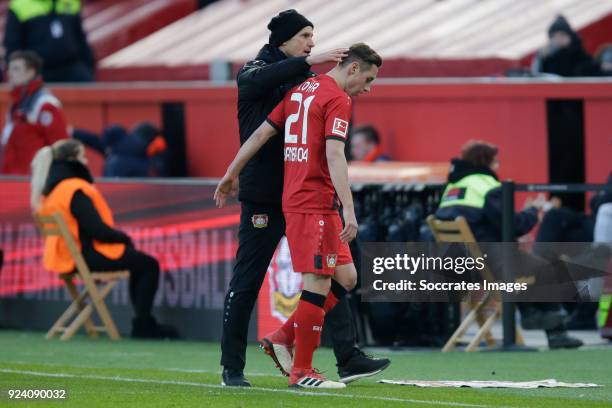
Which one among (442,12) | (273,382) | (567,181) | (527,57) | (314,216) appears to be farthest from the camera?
(442,12)

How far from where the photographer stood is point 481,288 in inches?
499

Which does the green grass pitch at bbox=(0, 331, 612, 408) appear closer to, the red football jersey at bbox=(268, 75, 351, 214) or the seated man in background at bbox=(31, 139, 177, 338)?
the seated man in background at bbox=(31, 139, 177, 338)

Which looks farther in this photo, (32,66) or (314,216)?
(32,66)

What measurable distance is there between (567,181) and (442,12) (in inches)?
194

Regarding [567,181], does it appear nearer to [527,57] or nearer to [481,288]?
[527,57]

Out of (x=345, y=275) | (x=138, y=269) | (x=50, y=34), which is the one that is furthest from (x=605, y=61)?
(x=345, y=275)

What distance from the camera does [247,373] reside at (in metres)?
11.0

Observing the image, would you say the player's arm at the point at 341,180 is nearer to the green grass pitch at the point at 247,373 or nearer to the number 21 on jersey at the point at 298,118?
the number 21 on jersey at the point at 298,118

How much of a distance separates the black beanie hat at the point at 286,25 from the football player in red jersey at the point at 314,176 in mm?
427

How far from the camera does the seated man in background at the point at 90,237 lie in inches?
Result: 557

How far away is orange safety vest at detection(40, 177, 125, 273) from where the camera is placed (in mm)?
14211

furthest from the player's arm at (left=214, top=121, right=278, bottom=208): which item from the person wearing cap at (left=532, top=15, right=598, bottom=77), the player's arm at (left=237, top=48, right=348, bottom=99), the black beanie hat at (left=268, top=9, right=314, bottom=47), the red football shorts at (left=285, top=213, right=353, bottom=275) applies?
the person wearing cap at (left=532, top=15, right=598, bottom=77)

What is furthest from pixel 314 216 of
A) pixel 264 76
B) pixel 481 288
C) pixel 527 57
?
pixel 527 57

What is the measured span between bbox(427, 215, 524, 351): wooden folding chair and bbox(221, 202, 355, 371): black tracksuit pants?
327cm
